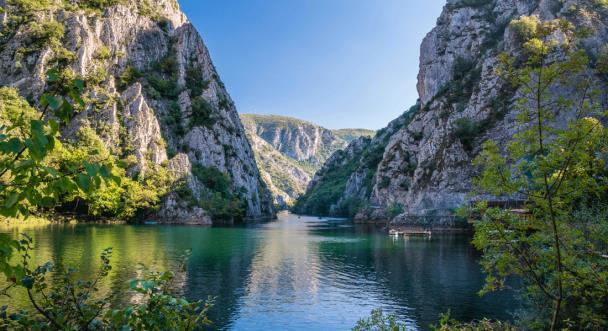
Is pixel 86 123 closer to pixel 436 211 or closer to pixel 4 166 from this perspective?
pixel 436 211

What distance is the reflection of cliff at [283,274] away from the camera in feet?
103

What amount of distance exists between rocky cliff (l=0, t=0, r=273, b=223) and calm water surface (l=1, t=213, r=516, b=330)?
70.4 m

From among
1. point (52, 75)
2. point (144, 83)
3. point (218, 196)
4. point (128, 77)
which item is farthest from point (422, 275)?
point (144, 83)

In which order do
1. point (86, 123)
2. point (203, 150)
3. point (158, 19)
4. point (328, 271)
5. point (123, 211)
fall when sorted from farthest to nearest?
1. point (158, 19)
2. point (203, 150)
3. point (86, 123)
4. point (123, 211)
5. point (328, 271)

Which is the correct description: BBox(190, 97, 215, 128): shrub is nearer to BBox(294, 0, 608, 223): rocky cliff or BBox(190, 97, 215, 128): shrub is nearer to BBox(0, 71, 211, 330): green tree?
BBox(294, 0, 608, 223): rocky cliff

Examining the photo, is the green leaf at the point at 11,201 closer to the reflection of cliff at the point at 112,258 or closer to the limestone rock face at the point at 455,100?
the reflection of cliff at the point at 112,258

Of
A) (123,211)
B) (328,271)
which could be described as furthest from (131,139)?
(328,271)

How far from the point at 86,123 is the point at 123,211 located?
3071 cm

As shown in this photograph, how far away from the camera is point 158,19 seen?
16062 cm

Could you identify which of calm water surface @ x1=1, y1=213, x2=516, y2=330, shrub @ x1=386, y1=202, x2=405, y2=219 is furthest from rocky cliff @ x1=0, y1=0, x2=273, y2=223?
calm water surface @ x1=1, y1=213, x2=516, y2=330

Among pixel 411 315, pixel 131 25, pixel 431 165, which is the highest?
pixel 131 25

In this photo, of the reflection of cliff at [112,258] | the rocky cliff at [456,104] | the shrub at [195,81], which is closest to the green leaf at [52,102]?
the reflection of cliff at [112,258]

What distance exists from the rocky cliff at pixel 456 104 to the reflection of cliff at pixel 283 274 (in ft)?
145

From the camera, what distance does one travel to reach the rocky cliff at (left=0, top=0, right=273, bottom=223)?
120 metres
